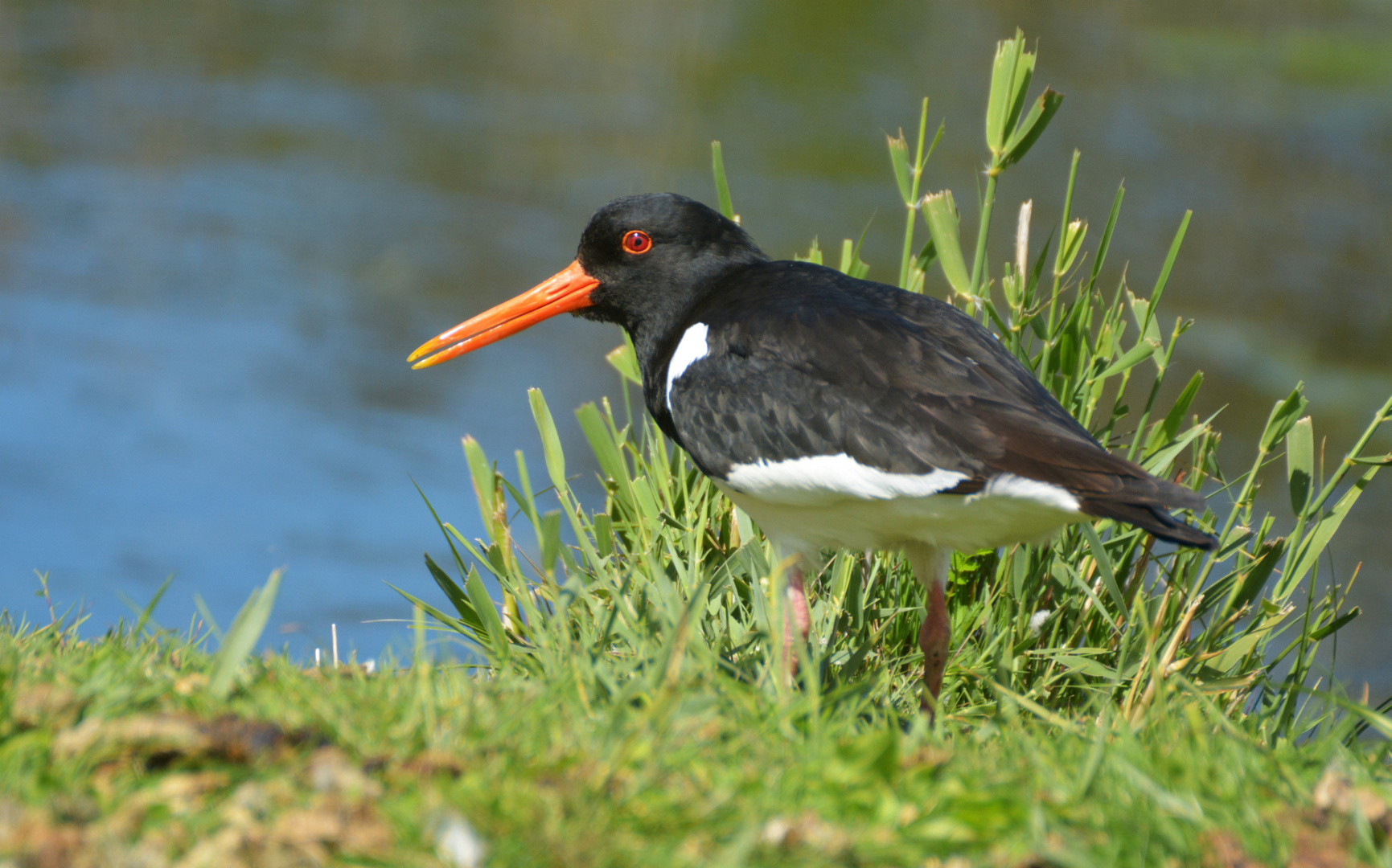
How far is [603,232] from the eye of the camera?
3498 millimetres

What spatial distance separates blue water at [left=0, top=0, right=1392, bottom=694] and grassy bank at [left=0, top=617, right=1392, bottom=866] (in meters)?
2.92

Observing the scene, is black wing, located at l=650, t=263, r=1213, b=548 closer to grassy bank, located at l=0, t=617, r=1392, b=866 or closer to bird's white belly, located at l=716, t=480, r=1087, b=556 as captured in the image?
bird's white belly, located at l=716, t=480, r=1087, b=556

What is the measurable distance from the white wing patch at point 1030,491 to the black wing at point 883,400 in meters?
0.01

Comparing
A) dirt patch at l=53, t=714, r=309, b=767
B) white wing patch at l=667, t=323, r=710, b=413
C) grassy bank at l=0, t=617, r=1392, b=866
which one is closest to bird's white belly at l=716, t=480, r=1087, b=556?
white wing patch at l=667, t=323, r=710, b=413

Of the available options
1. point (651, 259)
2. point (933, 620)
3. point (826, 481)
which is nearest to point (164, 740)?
point (826, 481)

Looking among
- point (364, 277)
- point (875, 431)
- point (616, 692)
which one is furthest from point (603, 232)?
point (364, 277)

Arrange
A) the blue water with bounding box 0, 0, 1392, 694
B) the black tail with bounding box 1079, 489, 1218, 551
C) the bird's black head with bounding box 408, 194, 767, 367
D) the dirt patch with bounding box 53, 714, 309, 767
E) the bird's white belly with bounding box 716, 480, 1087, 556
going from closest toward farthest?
the dirt patch with bounding box 53, 714, 309, 767 < the black tail with bounding box 1079, 489, 1218, 551 < the bird's white belly with bounding box 716, 480, 1087, 556 < the bird's black head with bounding box 408, 194, 767, 367 < the blue water with bounding box 0, 0, 1392, 694

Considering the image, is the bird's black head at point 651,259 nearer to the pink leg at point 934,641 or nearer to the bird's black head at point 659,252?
the bird's black head at point 659,252

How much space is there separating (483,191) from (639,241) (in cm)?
666

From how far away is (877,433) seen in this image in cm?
260

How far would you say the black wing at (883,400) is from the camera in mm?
2379

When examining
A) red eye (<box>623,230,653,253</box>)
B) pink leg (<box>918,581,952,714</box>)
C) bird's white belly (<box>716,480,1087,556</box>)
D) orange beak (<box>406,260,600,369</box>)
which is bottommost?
pink leg (<box>918,581,952,714</box>)

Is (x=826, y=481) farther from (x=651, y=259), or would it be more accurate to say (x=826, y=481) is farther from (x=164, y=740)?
(x=164, y=740)

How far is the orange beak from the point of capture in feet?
11.8
